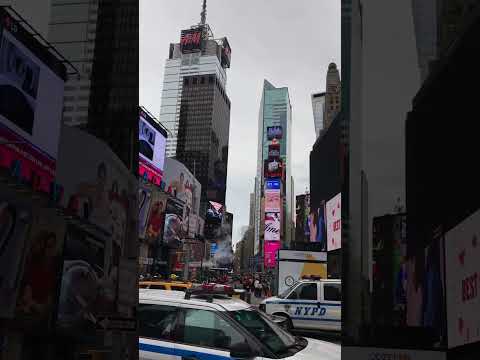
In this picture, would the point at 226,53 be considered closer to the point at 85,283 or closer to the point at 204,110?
the point at 204,110

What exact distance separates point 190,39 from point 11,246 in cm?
162

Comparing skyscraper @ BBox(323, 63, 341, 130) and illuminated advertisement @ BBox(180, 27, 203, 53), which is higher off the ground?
illuminated advertisement @ BBox(180, 27, 203, 53)

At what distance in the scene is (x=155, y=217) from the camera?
41.5 metres

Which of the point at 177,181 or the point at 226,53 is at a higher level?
the point at 177,181

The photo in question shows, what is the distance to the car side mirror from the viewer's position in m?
5.37

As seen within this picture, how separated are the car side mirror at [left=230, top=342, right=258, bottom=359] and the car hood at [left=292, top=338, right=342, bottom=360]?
605 millimetres

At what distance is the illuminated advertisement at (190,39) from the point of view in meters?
2.57

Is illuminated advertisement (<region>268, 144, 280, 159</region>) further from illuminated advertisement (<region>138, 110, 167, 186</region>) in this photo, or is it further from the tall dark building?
the tall dark building

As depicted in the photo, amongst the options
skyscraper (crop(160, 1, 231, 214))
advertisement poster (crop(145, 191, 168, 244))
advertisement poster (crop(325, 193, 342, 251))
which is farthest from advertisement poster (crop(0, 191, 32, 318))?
advertisement poster (crop(145, 191, 168, 244))

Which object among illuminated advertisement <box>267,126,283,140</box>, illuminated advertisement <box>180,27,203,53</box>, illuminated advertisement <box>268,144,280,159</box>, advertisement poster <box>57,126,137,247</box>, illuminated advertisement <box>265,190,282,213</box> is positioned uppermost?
illuminated advertisement <box>267,126,283,140</box>

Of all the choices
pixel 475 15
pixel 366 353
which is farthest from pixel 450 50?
pixel 366 353

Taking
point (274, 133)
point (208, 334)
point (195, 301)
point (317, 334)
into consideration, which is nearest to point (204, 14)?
point (208, 334)

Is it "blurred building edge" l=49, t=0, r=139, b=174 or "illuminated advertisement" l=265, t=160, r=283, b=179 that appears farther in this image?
"illuminated advertisement" l=265, t=160, r=283, b=179

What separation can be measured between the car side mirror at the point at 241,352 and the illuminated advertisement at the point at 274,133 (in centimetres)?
10155
